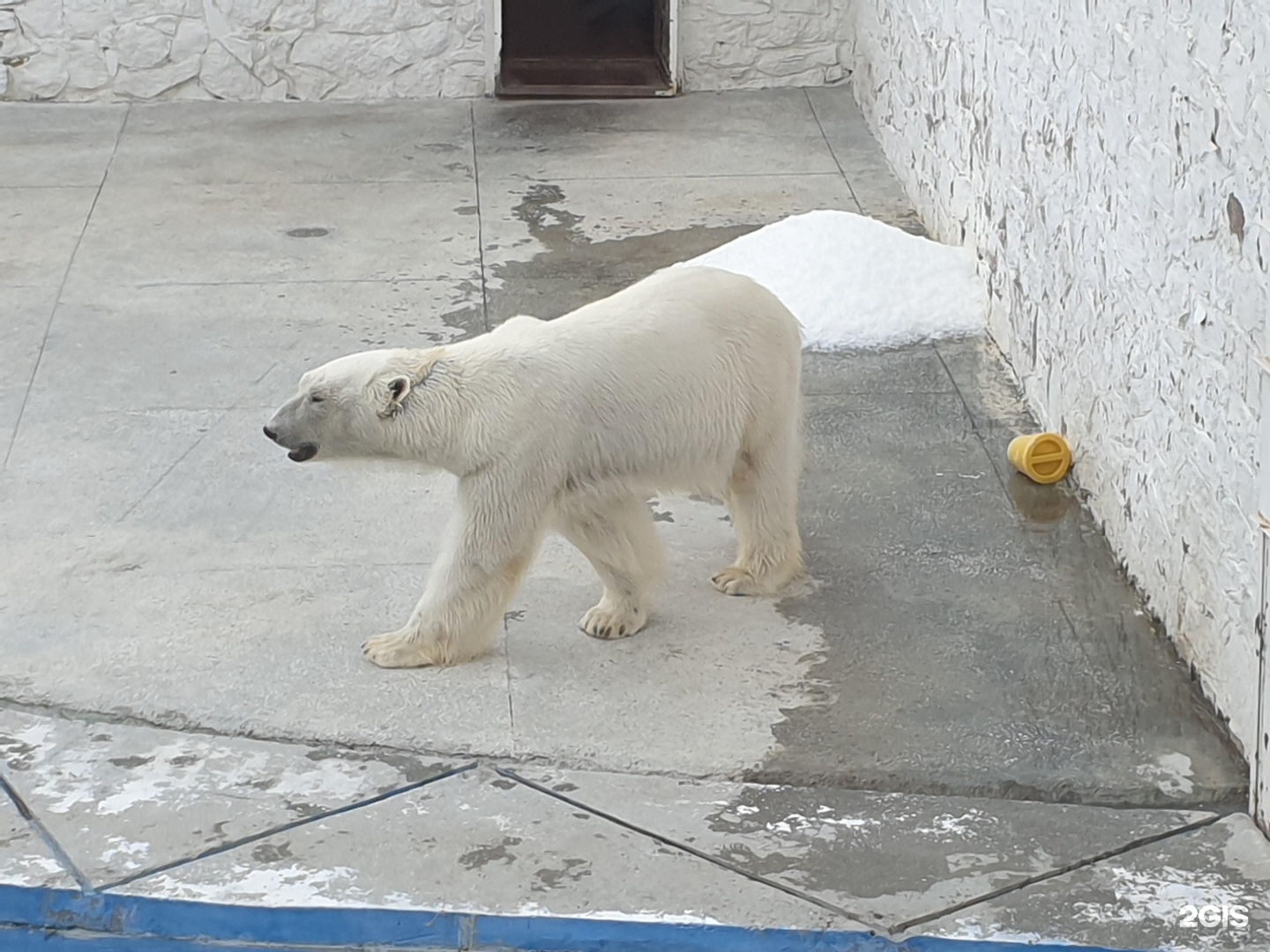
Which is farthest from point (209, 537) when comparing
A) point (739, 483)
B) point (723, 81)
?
point (723, 81)

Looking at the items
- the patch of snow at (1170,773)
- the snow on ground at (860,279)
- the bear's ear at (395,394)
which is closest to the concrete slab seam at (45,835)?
the bear's ear at (395,394)

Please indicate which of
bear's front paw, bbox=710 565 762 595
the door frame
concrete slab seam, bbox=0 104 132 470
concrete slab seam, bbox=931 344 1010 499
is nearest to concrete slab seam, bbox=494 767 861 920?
bear's front paw, bbox=710 565 762 595

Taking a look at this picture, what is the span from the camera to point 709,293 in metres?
4.08

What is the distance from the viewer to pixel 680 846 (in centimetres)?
327

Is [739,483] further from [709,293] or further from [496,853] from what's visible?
[496,853]

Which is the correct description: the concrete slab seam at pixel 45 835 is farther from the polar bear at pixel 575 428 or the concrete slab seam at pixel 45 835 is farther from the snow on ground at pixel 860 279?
the snow on ground at pixel 860 279

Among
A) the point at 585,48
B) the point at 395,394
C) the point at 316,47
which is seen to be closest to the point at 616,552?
the point at 395,394

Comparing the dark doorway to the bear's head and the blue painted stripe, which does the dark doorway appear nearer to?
the bear's head

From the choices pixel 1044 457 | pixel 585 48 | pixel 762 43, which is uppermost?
pixel 762 43

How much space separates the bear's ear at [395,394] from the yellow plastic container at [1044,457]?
2077 millimetres

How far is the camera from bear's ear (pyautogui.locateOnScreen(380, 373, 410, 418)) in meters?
3.74

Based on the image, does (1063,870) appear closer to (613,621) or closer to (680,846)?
(680,846)

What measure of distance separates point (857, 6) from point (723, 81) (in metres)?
0.88

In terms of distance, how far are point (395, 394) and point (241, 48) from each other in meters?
6.19
